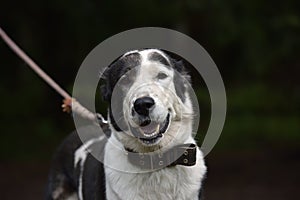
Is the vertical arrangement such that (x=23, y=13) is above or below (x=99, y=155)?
above

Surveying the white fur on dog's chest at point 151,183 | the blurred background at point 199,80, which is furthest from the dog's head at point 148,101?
the blurred background at point 199,80

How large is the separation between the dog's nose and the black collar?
18.1 inches

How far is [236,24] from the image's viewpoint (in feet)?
31.7

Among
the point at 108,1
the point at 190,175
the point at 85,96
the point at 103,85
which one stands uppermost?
the point at 108,1

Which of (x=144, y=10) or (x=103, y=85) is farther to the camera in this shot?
(x=144, y=10)

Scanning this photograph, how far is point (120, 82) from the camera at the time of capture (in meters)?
4.70

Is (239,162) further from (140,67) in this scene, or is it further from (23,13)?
(140,67)

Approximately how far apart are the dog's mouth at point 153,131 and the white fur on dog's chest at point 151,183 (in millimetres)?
251

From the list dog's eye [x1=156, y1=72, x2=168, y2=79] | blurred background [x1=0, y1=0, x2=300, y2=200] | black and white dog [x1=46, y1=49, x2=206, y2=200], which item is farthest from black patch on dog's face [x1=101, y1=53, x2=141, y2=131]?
blurred background [x1=0, y1=0, x2=300, y2=200]

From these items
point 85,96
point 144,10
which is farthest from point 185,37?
point 85,96

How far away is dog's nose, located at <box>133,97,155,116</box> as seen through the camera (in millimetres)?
4281

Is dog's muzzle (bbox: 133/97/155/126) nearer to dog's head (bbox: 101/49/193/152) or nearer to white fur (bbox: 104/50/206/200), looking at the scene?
dog's head (bbox: 101/49/193/152)

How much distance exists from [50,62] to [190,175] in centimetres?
768

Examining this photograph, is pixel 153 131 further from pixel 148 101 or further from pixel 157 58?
pixel 157 58
